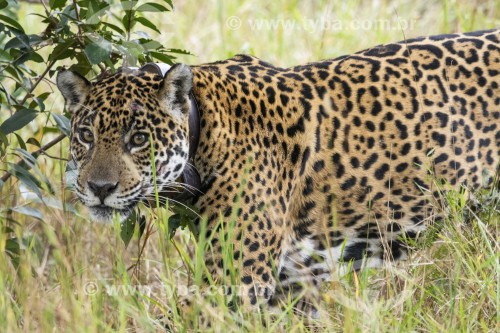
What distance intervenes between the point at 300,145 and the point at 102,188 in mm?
1371

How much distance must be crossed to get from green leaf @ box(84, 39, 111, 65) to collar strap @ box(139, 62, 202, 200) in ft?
1.13

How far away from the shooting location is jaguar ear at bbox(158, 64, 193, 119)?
5488 mm

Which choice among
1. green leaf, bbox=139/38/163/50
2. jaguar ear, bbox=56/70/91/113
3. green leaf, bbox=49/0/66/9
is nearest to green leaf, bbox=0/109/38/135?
jaguar ear, bbox=56/70/91/113

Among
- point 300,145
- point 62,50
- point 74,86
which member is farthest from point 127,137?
point 300,145

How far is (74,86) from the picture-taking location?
5699 mm

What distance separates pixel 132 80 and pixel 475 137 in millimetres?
2309

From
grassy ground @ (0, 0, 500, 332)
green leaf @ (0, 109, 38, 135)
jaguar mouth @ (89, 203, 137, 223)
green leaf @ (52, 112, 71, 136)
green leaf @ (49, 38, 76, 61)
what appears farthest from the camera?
green leaf @ (52, 112, 71, 136)

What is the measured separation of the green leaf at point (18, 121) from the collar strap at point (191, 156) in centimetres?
81

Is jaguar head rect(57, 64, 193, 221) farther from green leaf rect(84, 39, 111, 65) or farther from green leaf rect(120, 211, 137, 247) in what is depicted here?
green leaf rect(120, 211, 137, 247)

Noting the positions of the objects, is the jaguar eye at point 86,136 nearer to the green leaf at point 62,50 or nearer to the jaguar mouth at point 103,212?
the jaguar mouth at point 103,212

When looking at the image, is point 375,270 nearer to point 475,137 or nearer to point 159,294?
point 475,137

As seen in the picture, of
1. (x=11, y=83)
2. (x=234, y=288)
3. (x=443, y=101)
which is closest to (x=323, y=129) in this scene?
(x=443, y=101)

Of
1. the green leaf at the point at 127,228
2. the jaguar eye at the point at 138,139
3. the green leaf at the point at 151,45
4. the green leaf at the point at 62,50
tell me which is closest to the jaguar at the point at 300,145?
the jaguar eye at the point at 138,139

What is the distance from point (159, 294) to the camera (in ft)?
23.2
